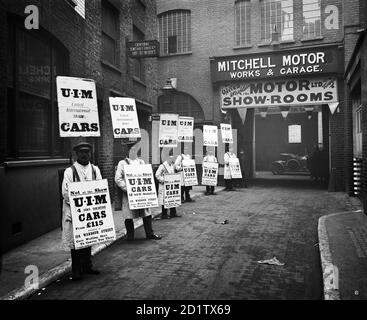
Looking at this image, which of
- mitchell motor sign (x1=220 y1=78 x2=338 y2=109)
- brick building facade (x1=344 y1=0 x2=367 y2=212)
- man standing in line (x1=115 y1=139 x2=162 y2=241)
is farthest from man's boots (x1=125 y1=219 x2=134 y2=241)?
Result: mitchell motor sign (x1=220 y1=78 x2=338 y2=109)

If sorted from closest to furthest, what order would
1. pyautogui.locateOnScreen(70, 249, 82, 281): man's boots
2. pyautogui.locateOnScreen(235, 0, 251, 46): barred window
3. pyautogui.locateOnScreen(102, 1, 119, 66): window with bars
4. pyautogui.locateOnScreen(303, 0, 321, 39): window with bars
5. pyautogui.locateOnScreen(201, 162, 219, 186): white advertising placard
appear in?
1. pyautogui.locateOnScreen(70, 249, 82, 281): man's boots
2. pyautogui.locateOnScreen(102, 1, 119, 66): window with bars
3. pyautogui.locateOnScreen(201, 162, 219, 186): white advertising placard
4. pyautogui.locateOnScreen(303, 0, 321, 39): window with bars
5. pyautogui.locateOnScreen(235, 0, 251, 46): barred window

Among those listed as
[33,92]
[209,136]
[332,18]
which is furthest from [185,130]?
[332,18]

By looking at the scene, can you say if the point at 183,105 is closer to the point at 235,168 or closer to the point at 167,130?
the point at 235,168

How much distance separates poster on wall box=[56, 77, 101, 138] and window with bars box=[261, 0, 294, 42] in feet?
41.2

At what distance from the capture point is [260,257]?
19.4 ft

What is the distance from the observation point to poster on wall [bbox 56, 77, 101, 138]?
18.8 feet

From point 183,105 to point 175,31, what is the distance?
3.81 metres

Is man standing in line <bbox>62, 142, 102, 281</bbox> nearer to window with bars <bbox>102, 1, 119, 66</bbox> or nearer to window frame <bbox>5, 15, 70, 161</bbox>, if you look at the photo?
window frame <bbox>5, 15, 70, 161</bbox>

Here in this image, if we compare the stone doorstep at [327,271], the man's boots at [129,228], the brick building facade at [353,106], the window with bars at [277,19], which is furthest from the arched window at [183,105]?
the stone doorstep at [327,271]

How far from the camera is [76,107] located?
19.3 ft

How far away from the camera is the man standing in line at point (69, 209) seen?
5.00m

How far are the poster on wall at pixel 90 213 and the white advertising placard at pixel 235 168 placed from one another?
1070cm

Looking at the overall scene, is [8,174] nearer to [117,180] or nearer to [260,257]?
[117,180]

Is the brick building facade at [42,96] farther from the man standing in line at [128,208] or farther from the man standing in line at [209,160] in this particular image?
the man standing in line at [209,160]
